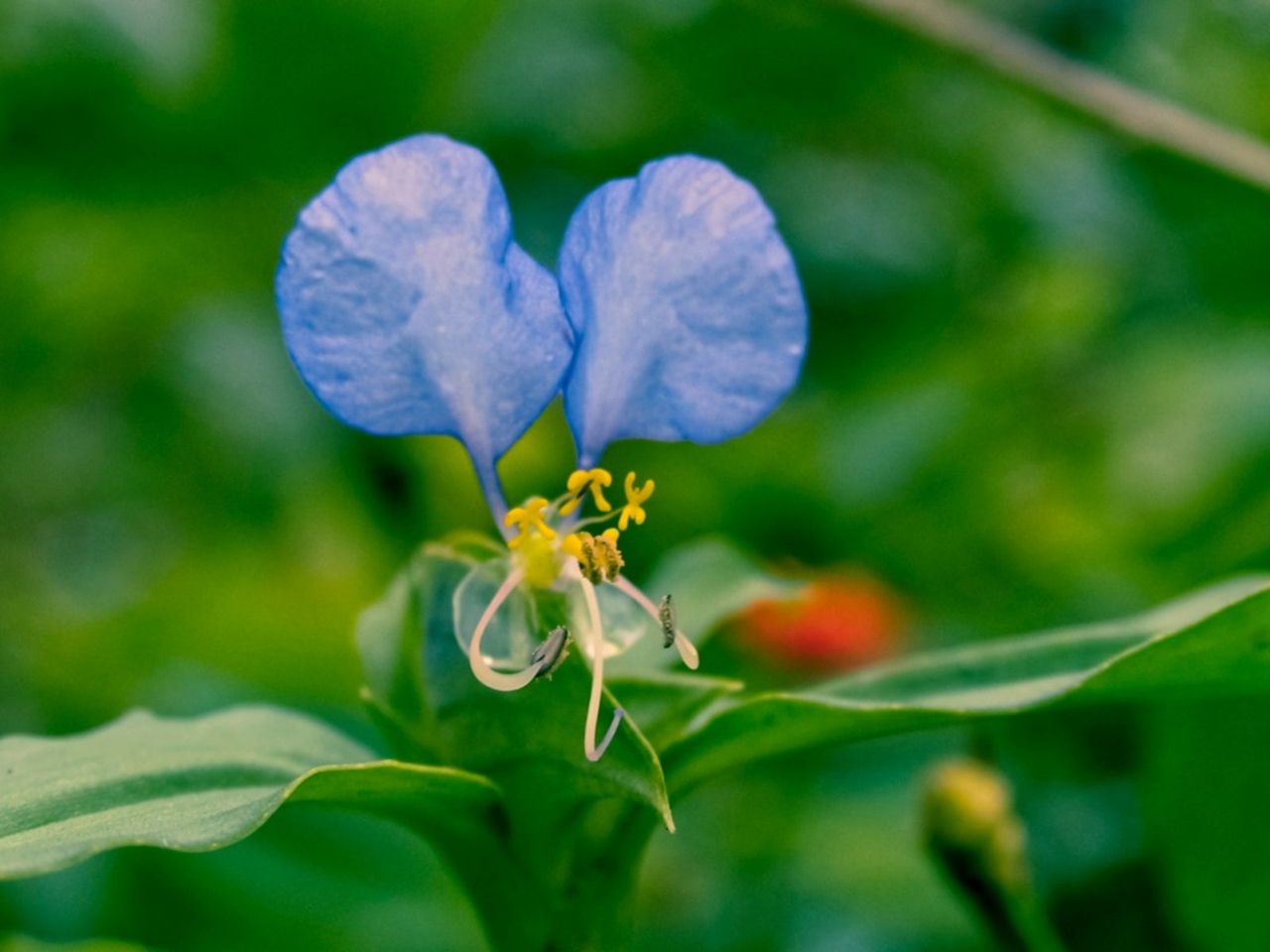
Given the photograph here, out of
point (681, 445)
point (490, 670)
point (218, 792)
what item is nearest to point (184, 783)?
point (218, 792)

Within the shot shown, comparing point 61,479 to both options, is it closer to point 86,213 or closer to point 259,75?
point 86,213

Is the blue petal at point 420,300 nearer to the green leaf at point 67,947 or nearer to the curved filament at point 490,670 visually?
the curved filament at point 490,670

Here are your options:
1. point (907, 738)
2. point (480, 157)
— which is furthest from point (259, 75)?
point (480, 157)

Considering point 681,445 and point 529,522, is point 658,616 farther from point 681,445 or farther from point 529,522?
point 681,445

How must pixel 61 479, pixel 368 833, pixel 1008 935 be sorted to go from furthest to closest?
1. pixel 61 479
2. pixel 368 833
3. pixel 1008 935

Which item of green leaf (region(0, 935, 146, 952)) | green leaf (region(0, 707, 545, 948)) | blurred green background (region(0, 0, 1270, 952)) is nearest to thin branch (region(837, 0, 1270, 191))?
blurred green background (region(0, 0, 1270, 952))

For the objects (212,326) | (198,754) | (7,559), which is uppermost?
(198,754)

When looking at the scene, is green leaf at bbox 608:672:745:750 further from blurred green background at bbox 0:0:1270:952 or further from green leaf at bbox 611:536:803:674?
blurred green background at bbox 0:0:1270:952

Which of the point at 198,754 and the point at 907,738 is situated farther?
the point at 907,738
